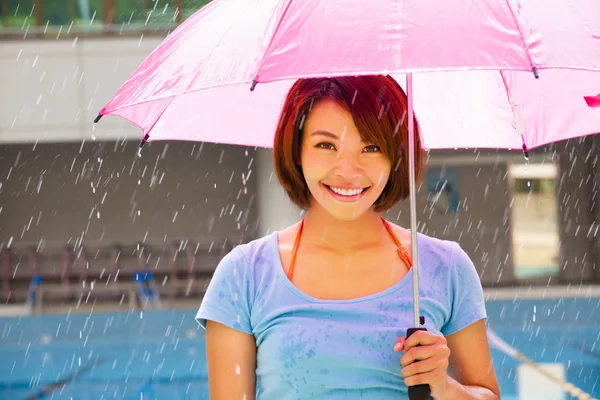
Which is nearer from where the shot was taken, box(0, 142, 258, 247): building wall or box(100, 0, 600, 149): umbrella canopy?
box(100, 0, 600, 149): umbrella canopy

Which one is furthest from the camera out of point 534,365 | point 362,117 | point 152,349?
Answer: point 152,349

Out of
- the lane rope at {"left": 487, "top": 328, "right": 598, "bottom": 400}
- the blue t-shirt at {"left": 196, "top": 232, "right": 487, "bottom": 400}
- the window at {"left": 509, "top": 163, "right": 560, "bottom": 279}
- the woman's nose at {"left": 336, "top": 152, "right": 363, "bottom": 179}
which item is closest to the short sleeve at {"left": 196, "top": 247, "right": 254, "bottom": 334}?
the blue t-shirt at {"left": 196, "top": 232, "right": 487, "bottom": 400}

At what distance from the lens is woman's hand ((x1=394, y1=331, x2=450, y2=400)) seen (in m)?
1.68

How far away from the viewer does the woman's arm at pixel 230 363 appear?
178 cm

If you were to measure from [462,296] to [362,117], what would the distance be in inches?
17.3

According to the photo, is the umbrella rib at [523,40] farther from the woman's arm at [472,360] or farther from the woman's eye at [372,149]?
the woman's arm at [472,360]

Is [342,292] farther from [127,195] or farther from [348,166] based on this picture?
[127,195]

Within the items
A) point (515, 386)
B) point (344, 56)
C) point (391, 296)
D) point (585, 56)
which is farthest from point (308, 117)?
point (515, 386)

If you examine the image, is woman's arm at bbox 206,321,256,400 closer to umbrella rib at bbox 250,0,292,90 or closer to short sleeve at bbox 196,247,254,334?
short sleeve at bbox 196,247,254,334

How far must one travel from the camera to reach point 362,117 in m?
1.78

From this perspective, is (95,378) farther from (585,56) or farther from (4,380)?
(585,56)

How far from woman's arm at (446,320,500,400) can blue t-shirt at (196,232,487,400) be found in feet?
0.07

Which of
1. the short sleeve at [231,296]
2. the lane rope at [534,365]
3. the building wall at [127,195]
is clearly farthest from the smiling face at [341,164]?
the building wall at [127,195]

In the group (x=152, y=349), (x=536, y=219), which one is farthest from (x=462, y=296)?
(x=536, y=219)
